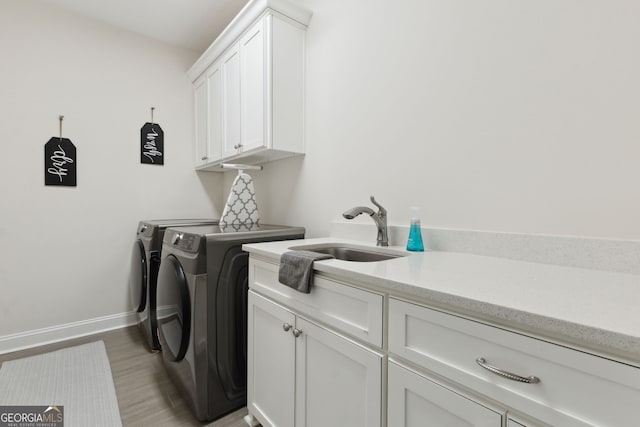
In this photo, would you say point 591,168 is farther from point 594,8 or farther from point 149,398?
point 149,398

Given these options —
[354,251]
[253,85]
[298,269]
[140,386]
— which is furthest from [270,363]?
[253,85]

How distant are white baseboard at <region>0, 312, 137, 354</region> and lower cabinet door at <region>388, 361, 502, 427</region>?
2.83 metres

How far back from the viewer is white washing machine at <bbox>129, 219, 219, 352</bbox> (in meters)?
2.18

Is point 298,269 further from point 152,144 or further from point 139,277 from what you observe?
point 152,144

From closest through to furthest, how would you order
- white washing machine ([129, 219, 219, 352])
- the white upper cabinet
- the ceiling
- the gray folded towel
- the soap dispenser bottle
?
the gray folded towel < the soap dispenser bottle < the white upper cabinet < white washing machine ([129, 219, 219, 352]) < the ceiling

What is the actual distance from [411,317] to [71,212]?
2.93m

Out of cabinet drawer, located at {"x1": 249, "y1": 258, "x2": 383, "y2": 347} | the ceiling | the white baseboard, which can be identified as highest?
the ceiling

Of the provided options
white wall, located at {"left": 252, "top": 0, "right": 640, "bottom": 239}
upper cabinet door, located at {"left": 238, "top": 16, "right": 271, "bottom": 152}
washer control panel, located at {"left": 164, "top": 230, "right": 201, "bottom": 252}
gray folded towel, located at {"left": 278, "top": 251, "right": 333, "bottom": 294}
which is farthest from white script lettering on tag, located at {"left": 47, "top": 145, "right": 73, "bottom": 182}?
gray folded towel, located at {"left": 278, "top": 251, "right": 333, "bottom": 294}

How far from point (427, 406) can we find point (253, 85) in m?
2.03

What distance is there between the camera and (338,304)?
3.22 feet

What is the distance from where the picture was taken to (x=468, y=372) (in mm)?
650

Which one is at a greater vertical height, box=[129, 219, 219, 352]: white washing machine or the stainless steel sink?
the stainless steel sink

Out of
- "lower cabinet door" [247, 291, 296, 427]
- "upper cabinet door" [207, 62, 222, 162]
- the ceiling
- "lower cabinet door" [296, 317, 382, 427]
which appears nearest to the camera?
"lower cabinet door" [296, 317, 382, 427]

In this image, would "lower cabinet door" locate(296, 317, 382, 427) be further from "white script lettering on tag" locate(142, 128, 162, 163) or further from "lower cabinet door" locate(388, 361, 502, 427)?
"white script lettering on tag" locate(142, 128, 162, 163)
